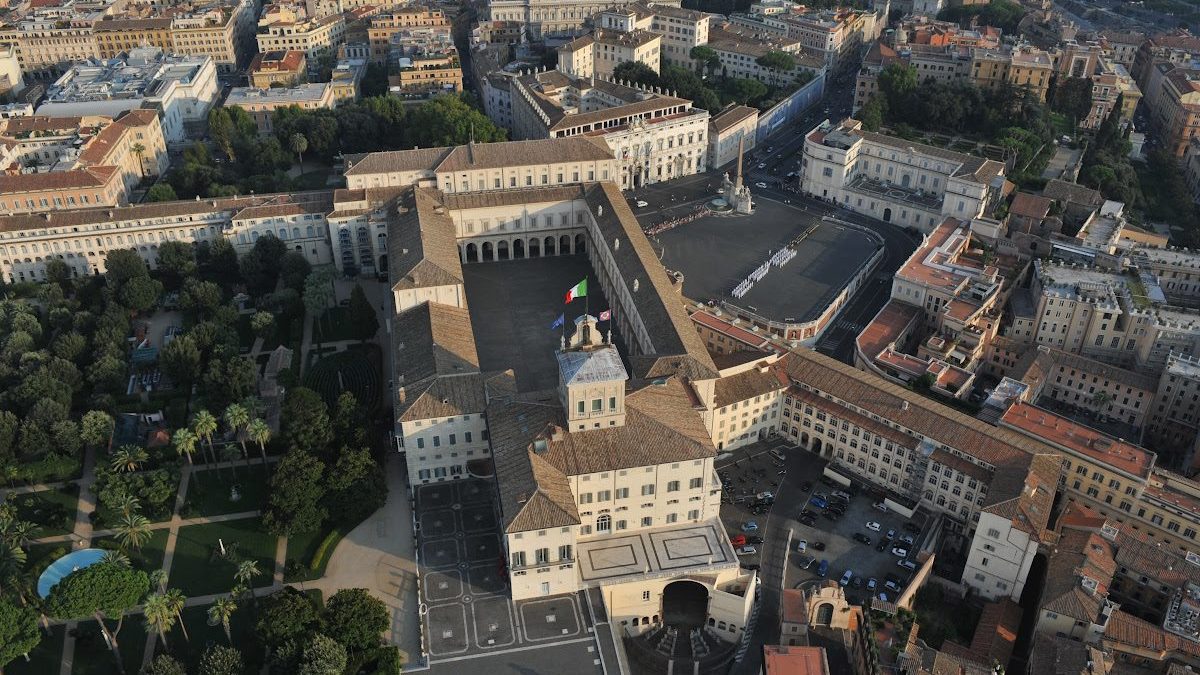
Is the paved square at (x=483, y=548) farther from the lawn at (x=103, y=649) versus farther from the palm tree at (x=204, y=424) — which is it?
the palm tree at (x=204, y=424)

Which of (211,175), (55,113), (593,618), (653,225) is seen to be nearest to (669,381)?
(593,618)

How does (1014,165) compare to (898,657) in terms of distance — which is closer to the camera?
(898,657)

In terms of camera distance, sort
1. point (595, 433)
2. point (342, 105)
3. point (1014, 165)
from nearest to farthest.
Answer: point (595, 433) < point (1014, 165) < point (342, 105)

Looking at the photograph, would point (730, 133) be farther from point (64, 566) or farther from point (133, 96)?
point (64, 566)

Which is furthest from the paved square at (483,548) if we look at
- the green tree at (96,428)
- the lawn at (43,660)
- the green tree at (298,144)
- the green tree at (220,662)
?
the green tree at (298,144)

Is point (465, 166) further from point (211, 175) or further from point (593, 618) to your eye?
point (593, 618)

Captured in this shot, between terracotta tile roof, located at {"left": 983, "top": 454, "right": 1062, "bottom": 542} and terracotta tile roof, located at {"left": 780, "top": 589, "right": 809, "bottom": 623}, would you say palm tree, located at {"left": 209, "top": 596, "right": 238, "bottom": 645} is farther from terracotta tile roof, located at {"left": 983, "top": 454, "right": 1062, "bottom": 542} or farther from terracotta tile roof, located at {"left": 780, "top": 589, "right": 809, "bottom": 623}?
terracotta tile roof, located at {"left": 983, "top": 454, "right": 1062, "bottom": 542}

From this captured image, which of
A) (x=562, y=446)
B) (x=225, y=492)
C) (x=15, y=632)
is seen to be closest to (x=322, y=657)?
(x=15, y=632)
